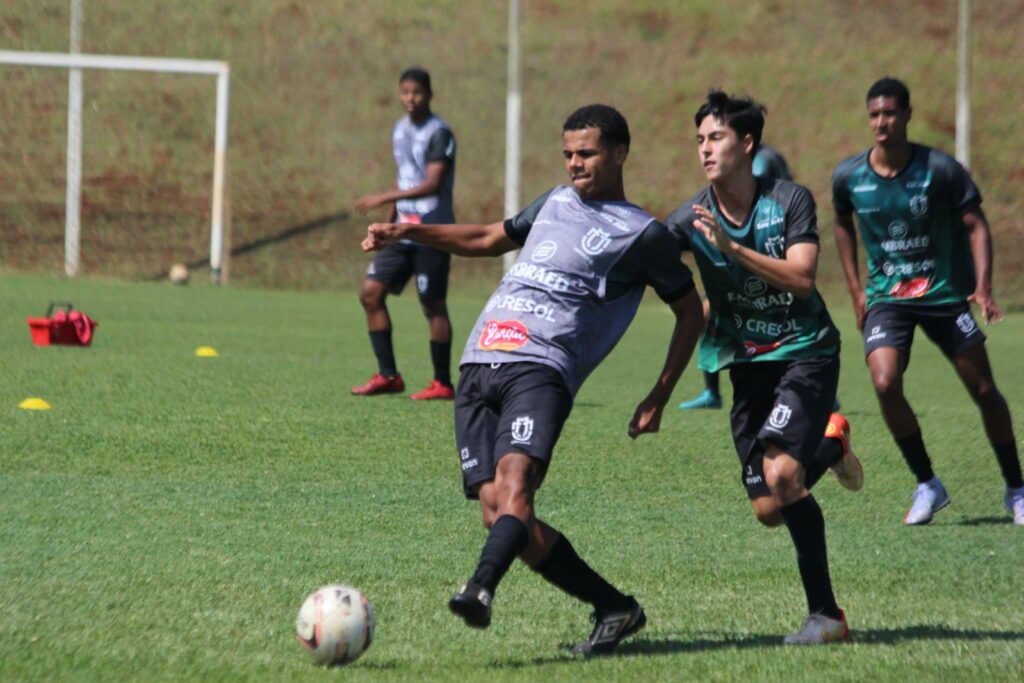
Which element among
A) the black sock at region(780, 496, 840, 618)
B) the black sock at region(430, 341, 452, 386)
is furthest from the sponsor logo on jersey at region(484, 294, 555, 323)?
the black sock at region(430, 341, 452, 386)

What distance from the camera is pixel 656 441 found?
9312 millimetres

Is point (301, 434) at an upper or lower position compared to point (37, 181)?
lower

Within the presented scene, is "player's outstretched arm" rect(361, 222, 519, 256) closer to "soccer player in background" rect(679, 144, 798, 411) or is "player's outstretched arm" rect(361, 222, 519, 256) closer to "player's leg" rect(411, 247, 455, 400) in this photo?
"player's leg" rect(411, 247, 455, 400)

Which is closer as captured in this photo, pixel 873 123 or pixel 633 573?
pixel 633 573

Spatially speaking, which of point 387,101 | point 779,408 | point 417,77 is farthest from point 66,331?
point 387,101

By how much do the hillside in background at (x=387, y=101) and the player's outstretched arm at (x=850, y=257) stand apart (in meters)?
18.3

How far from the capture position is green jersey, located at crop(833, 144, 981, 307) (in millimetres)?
7328

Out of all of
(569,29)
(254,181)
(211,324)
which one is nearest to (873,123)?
(211,324)

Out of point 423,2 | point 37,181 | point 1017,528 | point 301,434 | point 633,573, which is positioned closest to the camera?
point 633,573

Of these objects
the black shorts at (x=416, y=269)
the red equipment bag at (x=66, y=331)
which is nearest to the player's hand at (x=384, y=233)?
the black shorts at (x=416, y=269)

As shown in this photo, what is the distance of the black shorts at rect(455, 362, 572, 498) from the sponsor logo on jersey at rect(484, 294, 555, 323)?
19 centimetres

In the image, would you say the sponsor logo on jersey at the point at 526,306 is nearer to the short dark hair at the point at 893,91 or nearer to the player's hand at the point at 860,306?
the short dark hair at the point at 893,91

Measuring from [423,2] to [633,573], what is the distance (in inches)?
1183

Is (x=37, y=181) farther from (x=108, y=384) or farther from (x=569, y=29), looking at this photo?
(x=108, y=384)
